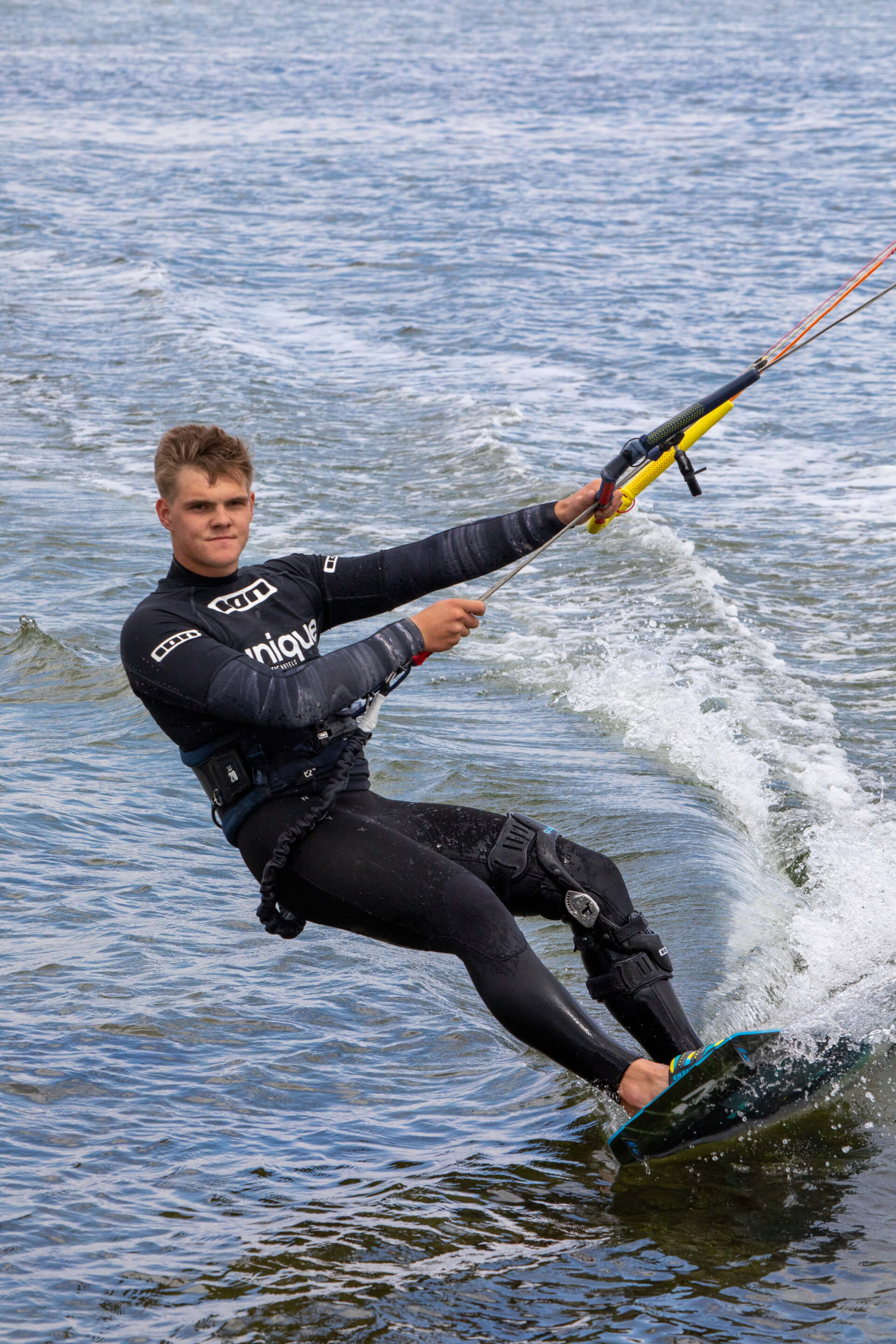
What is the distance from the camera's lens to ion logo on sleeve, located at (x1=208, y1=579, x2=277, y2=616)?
4469mm

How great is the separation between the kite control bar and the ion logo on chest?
1027 mm

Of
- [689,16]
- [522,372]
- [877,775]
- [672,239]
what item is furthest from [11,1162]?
[689,16]

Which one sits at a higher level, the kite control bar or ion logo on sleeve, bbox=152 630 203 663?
the kite control bar

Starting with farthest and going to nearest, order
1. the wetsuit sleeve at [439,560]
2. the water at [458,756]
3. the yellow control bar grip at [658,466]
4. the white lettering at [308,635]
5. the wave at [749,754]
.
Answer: the wave at [749,754]
the yellow control bar grip at [658,466]
the wetsuit sleeve at [439,560]
the white lettering at [308,635]
the water at [458,756]

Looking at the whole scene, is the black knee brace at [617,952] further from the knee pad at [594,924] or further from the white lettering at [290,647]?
the white lettering at [290,647]

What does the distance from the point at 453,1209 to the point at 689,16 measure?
52.0 meters

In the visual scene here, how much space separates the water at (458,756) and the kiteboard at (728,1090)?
5.9 inches

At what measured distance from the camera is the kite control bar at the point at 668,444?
15.7 feet

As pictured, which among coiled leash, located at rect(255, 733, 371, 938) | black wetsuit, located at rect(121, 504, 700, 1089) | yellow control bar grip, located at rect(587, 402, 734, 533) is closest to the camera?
black wetsuit, located at rect(121, 504, 700, 1089)

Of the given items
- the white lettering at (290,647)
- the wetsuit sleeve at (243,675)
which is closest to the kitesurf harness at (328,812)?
the wetsuit sleeve at (243,675)

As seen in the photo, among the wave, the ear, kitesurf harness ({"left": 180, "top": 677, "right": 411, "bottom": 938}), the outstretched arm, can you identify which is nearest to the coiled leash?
kitesurf harness ({"left": 180, "top": 677, "right": 411, "bottom": 938})

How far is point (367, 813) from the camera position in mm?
4500

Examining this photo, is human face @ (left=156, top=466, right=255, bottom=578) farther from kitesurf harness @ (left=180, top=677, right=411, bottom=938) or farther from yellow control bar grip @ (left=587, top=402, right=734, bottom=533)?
yellow control bar grip @ (left=587, top=402, right=734, bottom=533)

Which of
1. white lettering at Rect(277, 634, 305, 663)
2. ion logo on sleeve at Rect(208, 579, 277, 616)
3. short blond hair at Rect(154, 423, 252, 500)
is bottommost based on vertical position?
white lettering at Rect(277, 634, 305, 663)
